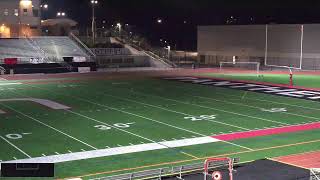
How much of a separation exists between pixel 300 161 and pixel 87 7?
356ft

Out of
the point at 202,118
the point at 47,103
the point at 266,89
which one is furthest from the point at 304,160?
the point at 266,89

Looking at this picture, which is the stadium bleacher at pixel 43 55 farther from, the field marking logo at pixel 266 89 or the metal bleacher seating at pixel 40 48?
the field marking logo at pixel 266 89

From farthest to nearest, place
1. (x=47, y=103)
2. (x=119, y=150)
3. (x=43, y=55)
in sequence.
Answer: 1. (x=43, y=55)
2. (x=47, y=103)
3. (x=119, y=150)

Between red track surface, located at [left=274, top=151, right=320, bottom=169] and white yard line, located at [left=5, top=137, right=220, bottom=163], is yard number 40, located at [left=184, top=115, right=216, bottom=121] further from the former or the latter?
red track surface, located at [left=274, top=151, right=320, bottom=169]

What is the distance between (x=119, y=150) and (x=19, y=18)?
50.0m

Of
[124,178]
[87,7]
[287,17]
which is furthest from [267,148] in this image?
[87,7]

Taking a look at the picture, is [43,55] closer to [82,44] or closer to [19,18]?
[82,44]

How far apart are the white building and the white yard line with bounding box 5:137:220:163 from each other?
48757 mm

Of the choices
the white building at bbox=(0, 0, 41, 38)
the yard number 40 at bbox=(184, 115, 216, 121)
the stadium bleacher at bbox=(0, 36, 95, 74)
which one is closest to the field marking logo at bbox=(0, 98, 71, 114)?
the yard number 40 at bbox=(184, 115, 216, 121)

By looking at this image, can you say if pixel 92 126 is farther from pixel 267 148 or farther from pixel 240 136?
pixel 267 148

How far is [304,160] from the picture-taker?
13078 mm

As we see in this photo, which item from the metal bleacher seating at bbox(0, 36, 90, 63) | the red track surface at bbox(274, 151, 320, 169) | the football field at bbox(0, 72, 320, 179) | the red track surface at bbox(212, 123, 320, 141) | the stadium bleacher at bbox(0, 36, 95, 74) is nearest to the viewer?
the red track surface at bbox(274, 151, 320, 169)

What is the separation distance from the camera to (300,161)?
1296 centimetres

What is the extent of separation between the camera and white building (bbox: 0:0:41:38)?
59.9 m
